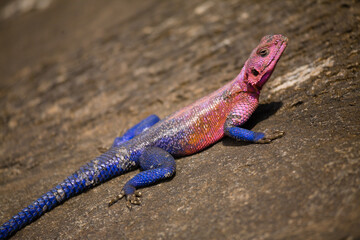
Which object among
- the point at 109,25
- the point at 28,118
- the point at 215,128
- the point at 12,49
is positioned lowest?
the point at 215,128

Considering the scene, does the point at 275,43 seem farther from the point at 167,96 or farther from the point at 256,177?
the point at 167,96

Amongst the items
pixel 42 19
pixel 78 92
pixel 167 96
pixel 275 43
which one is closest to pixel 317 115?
pixel 275 43

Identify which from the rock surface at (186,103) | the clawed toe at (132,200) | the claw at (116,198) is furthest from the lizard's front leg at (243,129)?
the claw at (116,198)

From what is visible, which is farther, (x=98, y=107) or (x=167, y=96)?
(x=98, y=107)

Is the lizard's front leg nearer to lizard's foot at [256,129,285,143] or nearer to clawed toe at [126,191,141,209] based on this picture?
lizard's foot at [256,129,285,143]

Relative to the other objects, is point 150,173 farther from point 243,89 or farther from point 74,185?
point 243,89

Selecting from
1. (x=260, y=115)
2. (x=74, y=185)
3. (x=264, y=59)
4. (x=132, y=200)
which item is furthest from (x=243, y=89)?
(x=74, y=185)

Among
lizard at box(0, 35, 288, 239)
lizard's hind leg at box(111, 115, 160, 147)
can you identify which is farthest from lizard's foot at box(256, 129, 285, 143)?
lizard's hind leg at box(111, 115, 160, 147)
